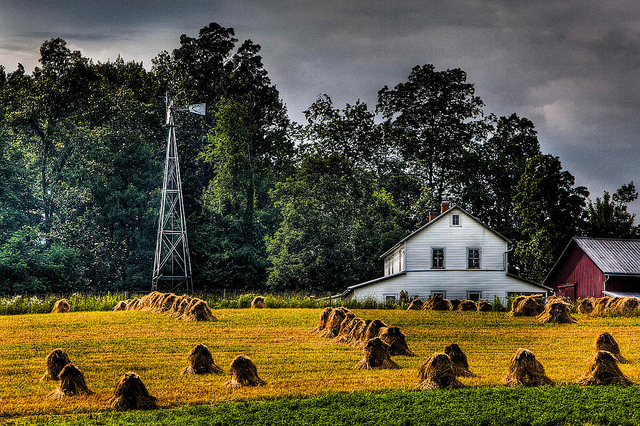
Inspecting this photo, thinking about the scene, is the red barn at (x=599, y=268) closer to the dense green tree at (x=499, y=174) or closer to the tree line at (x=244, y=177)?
the tree line at (x=244, y=177)

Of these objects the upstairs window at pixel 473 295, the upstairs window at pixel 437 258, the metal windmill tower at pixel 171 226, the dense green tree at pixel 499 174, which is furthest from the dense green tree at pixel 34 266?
the dense green tree at pixel 499 174

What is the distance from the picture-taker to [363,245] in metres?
57.0

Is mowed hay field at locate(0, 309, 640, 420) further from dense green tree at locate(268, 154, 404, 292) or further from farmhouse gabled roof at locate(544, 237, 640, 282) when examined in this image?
dense green tree at locate(268, 154, 404, 292)

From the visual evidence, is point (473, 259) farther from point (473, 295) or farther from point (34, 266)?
point (34, 266)

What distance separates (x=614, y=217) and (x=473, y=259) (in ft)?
52.1

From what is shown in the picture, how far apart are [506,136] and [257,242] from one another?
24.6 m

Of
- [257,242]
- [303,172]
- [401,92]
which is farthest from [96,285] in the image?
[401,92]

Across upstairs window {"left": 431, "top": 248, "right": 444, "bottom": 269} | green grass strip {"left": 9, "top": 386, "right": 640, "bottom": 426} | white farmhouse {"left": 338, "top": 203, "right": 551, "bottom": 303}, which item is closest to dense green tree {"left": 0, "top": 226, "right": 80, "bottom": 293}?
white farmhouse {"left": 338, "top": 203, "right": 551, "bottom": 303}

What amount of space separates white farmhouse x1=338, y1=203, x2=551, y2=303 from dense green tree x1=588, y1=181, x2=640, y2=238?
1101 cm

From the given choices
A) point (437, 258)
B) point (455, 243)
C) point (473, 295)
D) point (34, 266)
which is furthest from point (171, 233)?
point (473, 295)

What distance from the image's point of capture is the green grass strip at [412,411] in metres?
12.6

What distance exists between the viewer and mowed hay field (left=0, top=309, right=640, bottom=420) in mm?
14945

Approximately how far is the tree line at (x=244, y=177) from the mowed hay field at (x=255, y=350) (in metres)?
22.7

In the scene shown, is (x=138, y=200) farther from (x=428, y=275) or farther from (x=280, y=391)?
(x=280, y=391)
